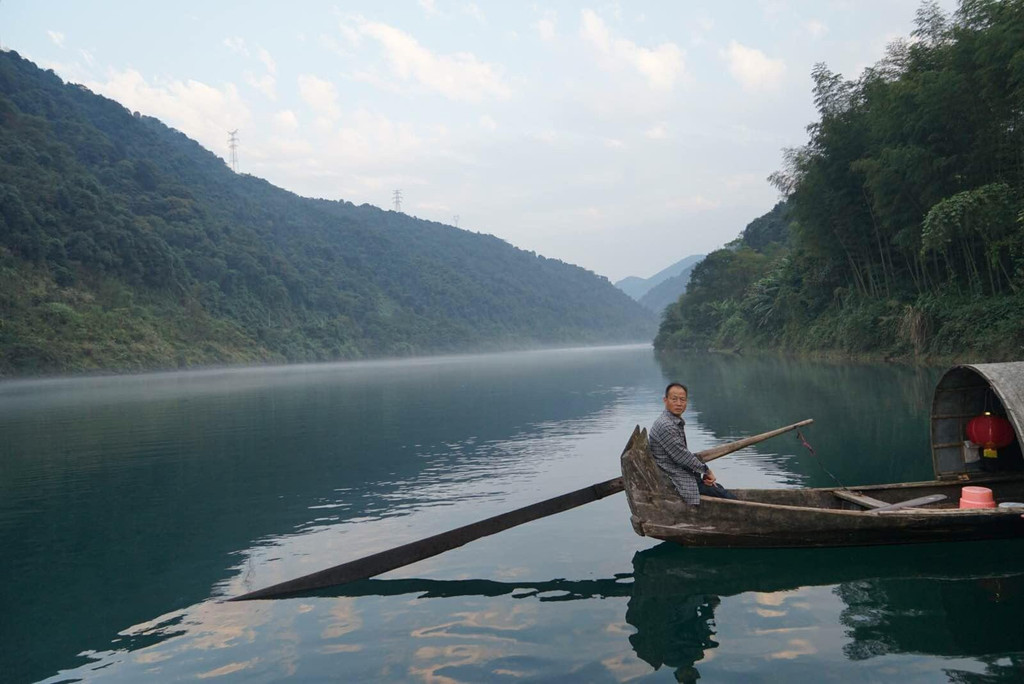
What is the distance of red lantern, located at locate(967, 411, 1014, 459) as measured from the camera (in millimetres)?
8163

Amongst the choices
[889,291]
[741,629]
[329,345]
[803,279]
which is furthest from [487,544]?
[329,345]

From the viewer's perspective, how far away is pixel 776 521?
664 centimetres

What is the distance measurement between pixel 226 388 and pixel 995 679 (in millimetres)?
36516

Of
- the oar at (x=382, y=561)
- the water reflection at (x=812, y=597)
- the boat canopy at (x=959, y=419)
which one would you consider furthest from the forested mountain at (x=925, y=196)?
the oar at (x=382, y=561)

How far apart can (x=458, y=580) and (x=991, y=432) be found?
6.06 metres

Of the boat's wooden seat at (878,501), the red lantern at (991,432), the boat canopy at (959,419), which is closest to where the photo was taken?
the boat's wooden seat at (878,501)

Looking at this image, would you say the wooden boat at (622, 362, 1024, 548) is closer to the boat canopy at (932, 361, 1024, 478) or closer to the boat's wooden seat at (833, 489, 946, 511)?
the boat's wooden seat at (833, 489, 946, 511)

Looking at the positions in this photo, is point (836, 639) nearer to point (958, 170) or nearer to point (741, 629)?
point (741, 629)

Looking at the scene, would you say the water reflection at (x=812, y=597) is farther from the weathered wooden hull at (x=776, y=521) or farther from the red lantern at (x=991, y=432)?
the red lantern at (x=991, y=432)

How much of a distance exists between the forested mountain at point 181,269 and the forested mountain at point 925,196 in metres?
49.9

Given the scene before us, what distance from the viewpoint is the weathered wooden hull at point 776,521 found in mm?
6508

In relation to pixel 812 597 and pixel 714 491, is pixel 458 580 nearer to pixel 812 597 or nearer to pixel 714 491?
pixel 714 491

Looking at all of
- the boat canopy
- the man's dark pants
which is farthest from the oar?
the boat canopy

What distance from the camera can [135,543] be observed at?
8.87 m
